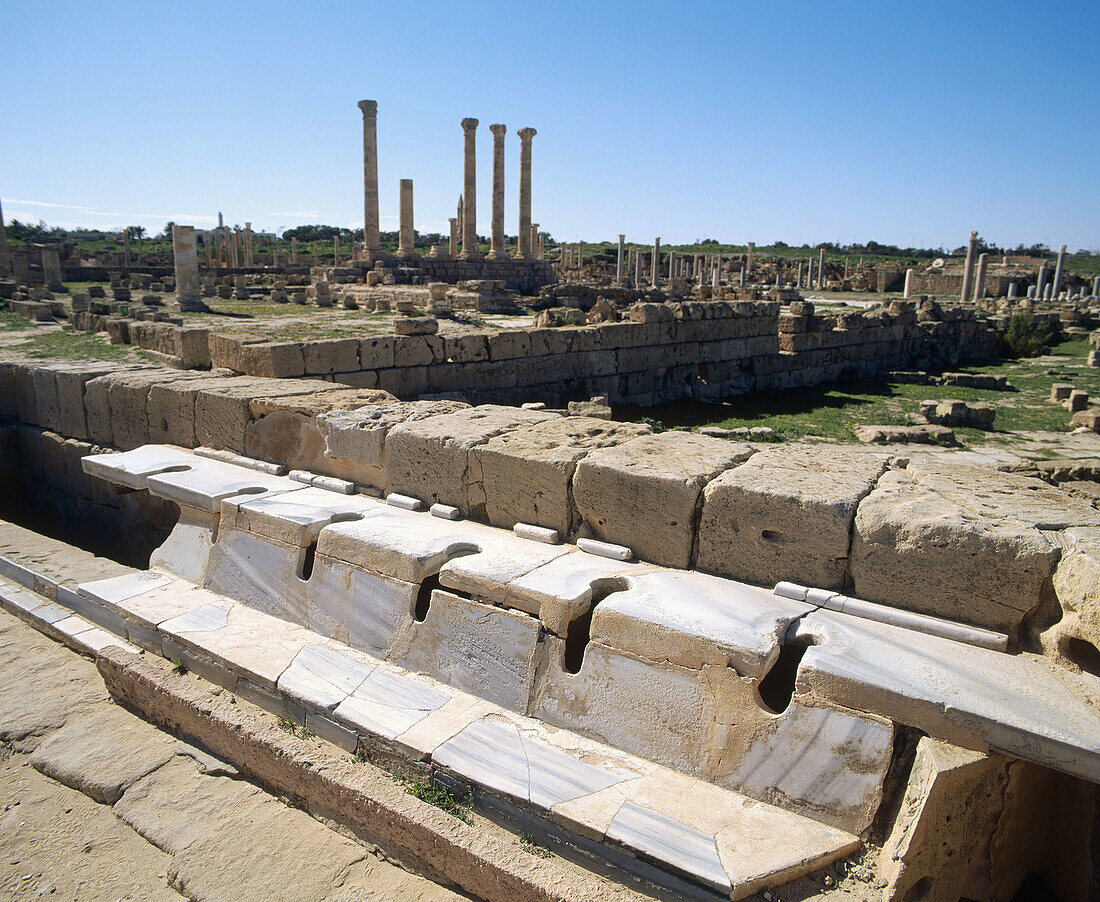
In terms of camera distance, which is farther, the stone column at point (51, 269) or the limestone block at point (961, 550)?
the stone column at point (51, 269)

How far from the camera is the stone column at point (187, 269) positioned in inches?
679

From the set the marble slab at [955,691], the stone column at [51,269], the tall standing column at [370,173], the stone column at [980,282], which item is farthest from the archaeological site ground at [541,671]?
the stone column at [980,282]

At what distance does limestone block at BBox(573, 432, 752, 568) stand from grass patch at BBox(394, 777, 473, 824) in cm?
145

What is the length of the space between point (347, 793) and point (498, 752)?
615 mm

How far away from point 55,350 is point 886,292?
131ft

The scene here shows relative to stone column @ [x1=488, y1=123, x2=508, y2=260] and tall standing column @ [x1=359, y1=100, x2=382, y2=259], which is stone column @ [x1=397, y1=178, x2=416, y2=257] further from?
stone column @ [x1=488, y1=123, x2=508, y2=260]

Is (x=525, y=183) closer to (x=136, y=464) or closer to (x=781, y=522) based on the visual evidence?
(x=136, y=464)

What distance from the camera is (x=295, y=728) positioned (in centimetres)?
328

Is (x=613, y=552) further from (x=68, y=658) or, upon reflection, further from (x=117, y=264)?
(x=117, y=264)

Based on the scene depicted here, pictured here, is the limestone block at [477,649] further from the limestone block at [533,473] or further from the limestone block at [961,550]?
the limestone block at [961,550]

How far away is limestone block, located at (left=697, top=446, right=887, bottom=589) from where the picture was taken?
3.22 meters

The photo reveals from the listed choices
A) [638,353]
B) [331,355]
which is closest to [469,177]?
[638,353]

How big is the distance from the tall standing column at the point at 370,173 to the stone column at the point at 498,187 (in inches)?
186

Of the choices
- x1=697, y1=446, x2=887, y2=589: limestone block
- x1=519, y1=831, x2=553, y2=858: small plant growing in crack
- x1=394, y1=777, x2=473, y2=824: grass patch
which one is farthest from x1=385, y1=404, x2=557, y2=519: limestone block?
x1=519, y1=831, x2=553, y2=858: small plant growing in crack
